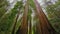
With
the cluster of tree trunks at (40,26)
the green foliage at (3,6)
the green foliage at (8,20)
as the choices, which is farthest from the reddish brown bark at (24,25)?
the green foliage at (3,6)

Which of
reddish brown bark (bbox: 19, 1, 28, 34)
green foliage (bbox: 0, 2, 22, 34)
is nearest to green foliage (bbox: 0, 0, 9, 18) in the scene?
green foliage (bbox: 0, 2, 22, 34)

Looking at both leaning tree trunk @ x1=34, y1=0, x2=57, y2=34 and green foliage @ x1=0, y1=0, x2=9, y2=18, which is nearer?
leaning tree trunk @ x1=34, y1=0, x2=57, y2=34

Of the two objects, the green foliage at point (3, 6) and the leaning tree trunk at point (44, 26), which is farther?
the green foliage at point (3, 6)

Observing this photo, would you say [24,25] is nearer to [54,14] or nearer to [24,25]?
[24,25]

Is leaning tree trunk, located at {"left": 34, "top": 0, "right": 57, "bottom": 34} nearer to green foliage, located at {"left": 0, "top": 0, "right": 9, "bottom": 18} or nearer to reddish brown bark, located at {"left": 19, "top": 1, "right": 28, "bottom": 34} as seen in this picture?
reddish brown bark, located at {"left": 19, "top": 1, "right": 28, "bottom": 34}

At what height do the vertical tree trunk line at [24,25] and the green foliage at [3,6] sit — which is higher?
the green foliage at [3,6]

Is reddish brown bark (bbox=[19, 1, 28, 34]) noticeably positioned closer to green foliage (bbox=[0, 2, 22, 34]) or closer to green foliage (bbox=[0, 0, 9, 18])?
green foliage (bbox=[0, 2, 22, 34])

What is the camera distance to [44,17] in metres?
1.61

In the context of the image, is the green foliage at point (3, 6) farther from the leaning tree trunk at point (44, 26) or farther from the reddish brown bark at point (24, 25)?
the leaning tree trunk at point (44, 26)

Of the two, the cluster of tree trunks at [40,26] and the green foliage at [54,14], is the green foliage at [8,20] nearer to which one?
the cluster of tree trunks at [40,26]

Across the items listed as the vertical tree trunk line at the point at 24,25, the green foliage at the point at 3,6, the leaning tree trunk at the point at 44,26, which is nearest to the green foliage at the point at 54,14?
the leaning tree trunk at the point at 44,26

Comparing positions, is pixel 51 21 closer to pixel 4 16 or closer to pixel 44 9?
pixel 44 9

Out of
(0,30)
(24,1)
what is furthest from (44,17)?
(0,30)

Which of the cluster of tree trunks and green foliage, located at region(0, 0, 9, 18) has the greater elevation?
green foliage, located at region(0, 0, 9, 18)
